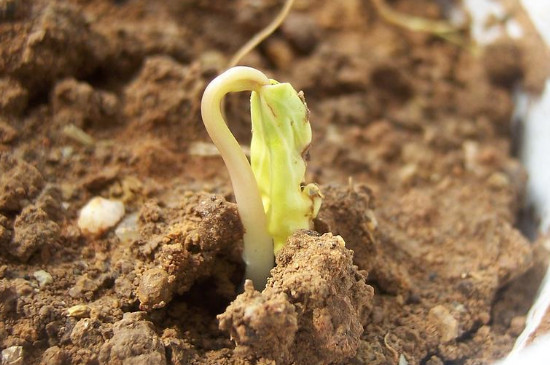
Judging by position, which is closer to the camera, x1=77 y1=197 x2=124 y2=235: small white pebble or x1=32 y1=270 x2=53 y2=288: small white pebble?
x1=32 y1=270 x2=53 y2=288: small white pebble

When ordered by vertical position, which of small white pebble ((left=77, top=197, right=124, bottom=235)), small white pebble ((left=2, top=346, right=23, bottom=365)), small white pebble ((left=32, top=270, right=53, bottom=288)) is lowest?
small white pebble ((left=2, top=346, right=23, bottom=365))

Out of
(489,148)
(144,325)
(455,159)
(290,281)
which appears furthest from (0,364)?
(489,148)

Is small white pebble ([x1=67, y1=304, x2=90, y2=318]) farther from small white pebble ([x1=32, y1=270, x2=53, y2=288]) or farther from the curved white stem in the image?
the curved white stem

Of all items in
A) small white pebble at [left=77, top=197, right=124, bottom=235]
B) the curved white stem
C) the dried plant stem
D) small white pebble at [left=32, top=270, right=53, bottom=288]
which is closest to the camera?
the curved white stem

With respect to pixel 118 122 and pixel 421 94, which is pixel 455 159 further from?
pixel 118 122

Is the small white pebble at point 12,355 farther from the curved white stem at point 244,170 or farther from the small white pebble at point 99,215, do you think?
the curved white stem at point 244,170

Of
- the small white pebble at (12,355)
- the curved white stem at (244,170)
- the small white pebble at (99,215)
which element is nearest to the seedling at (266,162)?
the curved white stem at (244,170)

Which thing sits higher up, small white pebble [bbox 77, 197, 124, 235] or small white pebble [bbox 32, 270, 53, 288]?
small white pebble [bbox 77, 197, 124, 235]

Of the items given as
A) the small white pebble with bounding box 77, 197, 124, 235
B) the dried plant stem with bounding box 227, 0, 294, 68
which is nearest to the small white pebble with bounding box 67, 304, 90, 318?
the small white pebble with bounding box 77, 197, 124, 235
